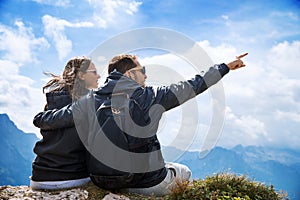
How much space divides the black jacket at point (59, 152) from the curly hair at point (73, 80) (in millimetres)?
111

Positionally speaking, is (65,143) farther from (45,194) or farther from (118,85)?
(118,85)

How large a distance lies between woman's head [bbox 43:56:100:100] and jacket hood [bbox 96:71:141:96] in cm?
52

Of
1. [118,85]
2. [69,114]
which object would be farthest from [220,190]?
[69,114]

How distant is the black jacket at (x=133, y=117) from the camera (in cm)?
601

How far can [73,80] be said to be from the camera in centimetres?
667

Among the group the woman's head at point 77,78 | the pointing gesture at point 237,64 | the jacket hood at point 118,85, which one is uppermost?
the pointing gesture at point 237,64

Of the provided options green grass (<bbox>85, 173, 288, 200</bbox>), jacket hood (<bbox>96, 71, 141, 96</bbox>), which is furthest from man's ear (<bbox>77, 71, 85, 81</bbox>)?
green grass (<bbox>85, 173, 288, 200</bbox>)

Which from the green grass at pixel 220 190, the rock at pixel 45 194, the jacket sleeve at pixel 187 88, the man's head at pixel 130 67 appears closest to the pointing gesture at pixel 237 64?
the jacket sleeve at pixel 187 88

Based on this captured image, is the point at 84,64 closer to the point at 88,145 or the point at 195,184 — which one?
the point at 88,145

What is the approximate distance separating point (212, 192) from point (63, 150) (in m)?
2.55

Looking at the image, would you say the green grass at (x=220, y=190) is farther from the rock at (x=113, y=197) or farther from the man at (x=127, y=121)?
the man at (x=127, y=121)

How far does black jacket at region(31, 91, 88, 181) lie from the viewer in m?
6.58

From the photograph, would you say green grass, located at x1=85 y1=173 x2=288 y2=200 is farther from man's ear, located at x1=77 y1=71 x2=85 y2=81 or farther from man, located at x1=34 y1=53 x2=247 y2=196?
man's ear, located at x1=77 y1=71 x2=85 y2=81

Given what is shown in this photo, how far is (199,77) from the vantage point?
6.50 m
